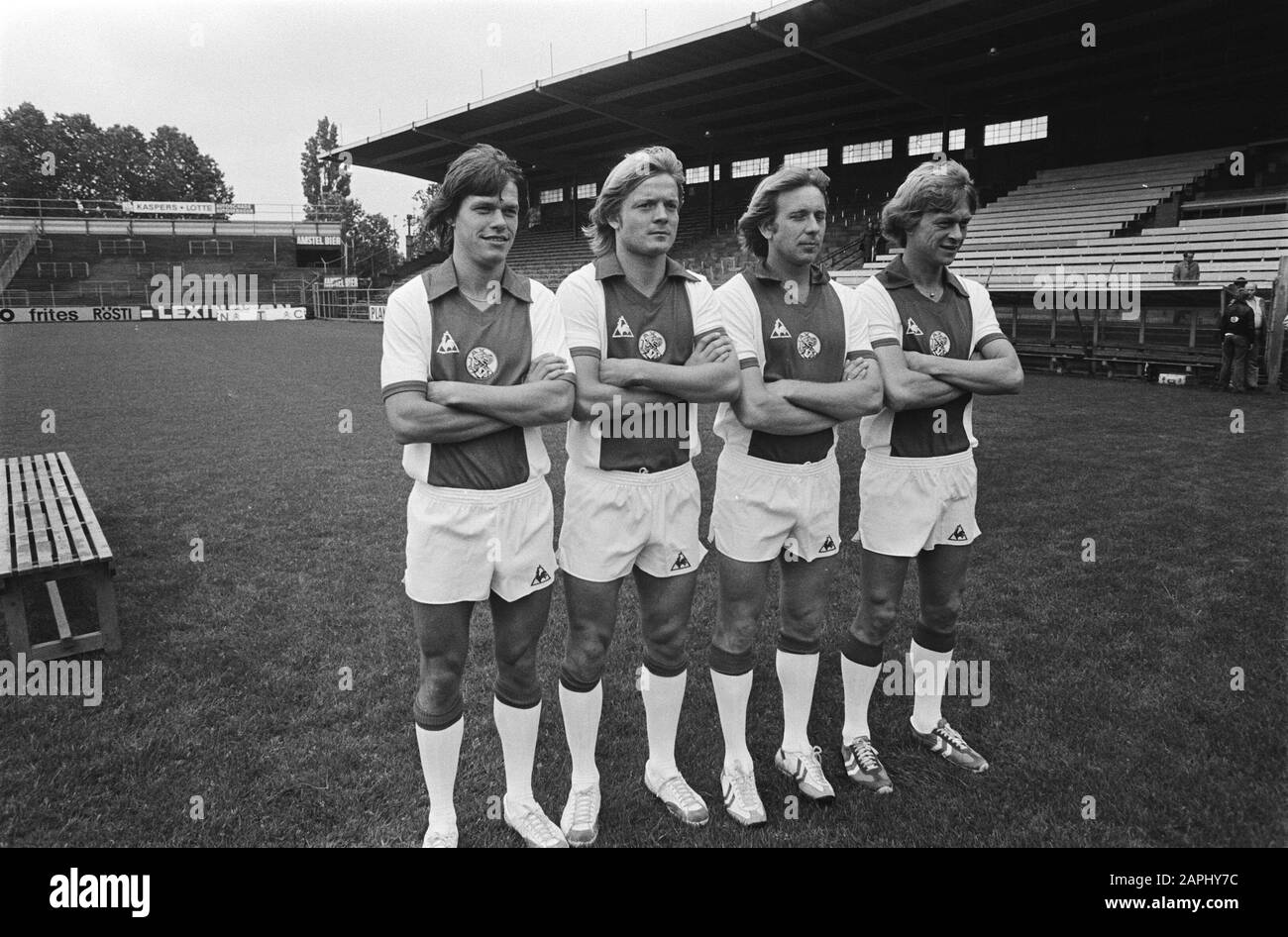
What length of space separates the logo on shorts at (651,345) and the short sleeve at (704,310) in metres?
0.14

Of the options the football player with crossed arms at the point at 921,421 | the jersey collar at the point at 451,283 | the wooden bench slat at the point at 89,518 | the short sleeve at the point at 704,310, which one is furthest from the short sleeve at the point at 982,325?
the wooden bench slat at the point at 89,518

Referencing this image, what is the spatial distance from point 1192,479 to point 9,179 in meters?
74.9

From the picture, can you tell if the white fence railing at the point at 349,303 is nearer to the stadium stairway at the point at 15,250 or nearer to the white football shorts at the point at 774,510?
the stadium stairway at the point at 15,250

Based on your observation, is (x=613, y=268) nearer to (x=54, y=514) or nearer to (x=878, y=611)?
(x=878, y=611)

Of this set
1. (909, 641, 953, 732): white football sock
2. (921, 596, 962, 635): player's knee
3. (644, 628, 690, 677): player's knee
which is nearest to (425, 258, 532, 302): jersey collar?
(644, 628, 690, 677): player's knee

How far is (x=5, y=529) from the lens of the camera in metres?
4.55

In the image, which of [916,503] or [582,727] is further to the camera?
[916,503]

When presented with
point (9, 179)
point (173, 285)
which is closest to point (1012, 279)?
point (173, 285)

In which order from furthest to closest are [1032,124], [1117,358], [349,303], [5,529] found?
[349,303], [1032,124], [1117,358], [5,529]

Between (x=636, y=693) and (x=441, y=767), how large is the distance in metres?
1.38

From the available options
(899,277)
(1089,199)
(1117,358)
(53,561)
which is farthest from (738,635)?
(1089,199)

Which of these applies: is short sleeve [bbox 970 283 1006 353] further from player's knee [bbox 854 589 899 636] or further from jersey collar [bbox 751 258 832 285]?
player's knee [bbox 854 589 899 636]

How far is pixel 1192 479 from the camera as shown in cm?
810
